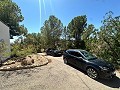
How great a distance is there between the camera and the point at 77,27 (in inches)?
1286

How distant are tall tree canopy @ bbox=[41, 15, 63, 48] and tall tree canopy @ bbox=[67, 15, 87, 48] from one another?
270 cm

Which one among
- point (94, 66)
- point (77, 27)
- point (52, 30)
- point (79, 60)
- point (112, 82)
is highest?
point (77, 27)

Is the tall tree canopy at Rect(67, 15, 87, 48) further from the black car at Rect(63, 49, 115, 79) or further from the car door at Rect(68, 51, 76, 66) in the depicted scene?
the black car at Rect(63, 49, 115, 79)

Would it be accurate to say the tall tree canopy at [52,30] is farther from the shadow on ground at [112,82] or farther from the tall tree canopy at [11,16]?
the shadow on ground at [112,82]

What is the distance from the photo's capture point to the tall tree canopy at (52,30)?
3244 centimetres

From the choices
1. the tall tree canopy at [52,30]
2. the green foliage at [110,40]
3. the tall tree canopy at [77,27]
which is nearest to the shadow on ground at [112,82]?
the green foliage at [110,40]

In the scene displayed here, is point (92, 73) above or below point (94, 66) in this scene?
below

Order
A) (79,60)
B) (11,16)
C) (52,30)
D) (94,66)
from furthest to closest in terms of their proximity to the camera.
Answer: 1. (52,30)
2. (11,16)
3. (79,60)
4. (94,66)

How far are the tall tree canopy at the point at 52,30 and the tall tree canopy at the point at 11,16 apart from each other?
23.1ft

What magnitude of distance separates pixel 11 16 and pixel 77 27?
16.9m

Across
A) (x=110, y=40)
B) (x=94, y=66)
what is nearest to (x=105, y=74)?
(x=94, y=66)

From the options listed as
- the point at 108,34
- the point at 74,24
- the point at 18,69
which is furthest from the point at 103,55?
the point at 74,24

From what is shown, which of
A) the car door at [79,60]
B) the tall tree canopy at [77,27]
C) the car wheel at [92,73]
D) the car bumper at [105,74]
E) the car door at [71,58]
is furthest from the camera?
the tall tree canopy at [77,27]

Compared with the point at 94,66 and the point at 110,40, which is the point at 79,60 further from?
the point at 110,40
